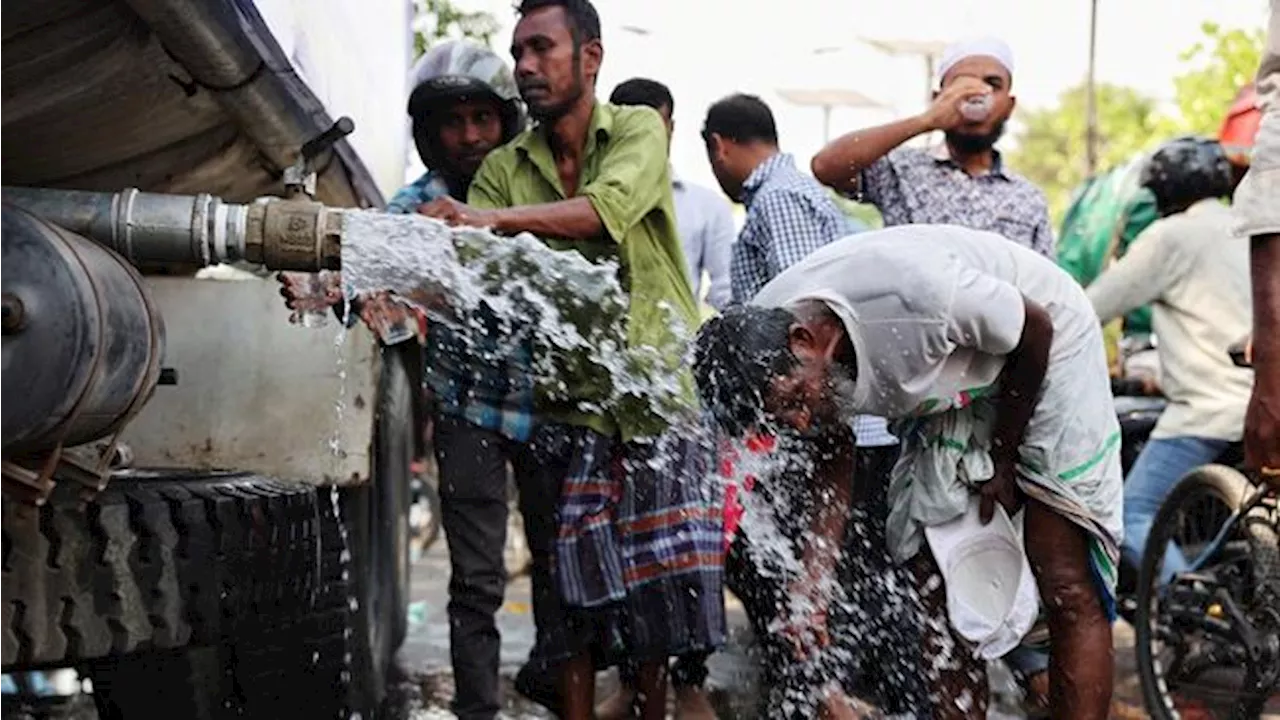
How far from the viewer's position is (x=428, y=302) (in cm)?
416

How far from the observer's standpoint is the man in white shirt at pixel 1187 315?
5.71 m

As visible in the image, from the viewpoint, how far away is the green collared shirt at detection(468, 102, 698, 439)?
4.46m

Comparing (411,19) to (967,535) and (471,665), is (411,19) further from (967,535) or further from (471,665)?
(967,535)

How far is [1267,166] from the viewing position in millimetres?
3738

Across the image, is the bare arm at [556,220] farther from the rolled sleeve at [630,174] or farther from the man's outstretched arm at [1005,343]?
the man's outstretched arm at [1005,343]

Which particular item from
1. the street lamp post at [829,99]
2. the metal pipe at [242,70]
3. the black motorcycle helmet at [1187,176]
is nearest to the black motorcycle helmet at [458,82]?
the metal pipe at [242,70]

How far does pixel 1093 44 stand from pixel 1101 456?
14132 millimetres

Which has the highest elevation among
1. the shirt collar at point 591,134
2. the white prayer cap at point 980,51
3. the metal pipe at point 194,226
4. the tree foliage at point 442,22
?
the tree foliage at point 442,22

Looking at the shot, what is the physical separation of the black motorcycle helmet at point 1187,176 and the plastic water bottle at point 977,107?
1017 millimetres

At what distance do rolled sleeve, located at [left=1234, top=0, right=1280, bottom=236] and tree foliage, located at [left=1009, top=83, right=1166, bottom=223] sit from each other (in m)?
19.8

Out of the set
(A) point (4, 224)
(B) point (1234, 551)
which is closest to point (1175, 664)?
(B) point (1234, 551)

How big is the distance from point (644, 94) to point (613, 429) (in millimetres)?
1885

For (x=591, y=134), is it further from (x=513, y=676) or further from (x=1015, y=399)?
(x=513, y=676)

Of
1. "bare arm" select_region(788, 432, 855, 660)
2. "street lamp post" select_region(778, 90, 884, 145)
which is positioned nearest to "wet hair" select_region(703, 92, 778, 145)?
"bare arm" select_region(788, 432, 855, 660)
